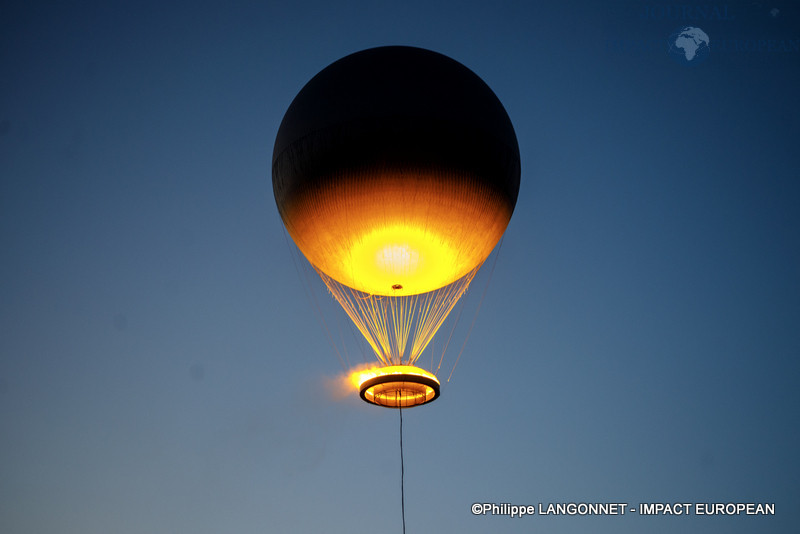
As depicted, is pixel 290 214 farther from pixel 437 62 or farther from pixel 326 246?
pixel 437 62

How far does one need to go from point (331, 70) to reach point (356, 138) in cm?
217

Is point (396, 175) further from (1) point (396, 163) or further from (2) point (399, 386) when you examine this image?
(2) point (399, 386)

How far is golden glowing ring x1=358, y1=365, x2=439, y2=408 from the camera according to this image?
14.5m

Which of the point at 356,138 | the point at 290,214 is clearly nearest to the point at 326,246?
the point at 290,214

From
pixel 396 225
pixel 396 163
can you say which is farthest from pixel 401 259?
pixel 396 163

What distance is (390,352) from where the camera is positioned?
622 inches

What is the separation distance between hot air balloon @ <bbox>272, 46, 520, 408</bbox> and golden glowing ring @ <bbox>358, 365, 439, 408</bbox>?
0.02m

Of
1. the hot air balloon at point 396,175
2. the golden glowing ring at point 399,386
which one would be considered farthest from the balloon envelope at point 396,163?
the golden glowing ring at point 399,386

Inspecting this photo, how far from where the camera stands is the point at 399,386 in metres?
14.6

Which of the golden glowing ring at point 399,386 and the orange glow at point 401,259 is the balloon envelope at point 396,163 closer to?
the orange glow at point 401,259

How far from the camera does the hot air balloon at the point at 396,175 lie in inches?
535

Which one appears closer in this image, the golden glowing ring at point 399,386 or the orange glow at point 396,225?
the orange glow at point 396,225

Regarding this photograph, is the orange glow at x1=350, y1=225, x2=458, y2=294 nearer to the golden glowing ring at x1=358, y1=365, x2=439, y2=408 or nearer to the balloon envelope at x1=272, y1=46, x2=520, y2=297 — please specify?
the balloon envelope at x1=272, y1=46, x2=520, y2=297

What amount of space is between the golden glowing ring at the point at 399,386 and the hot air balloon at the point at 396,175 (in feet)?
0.08
